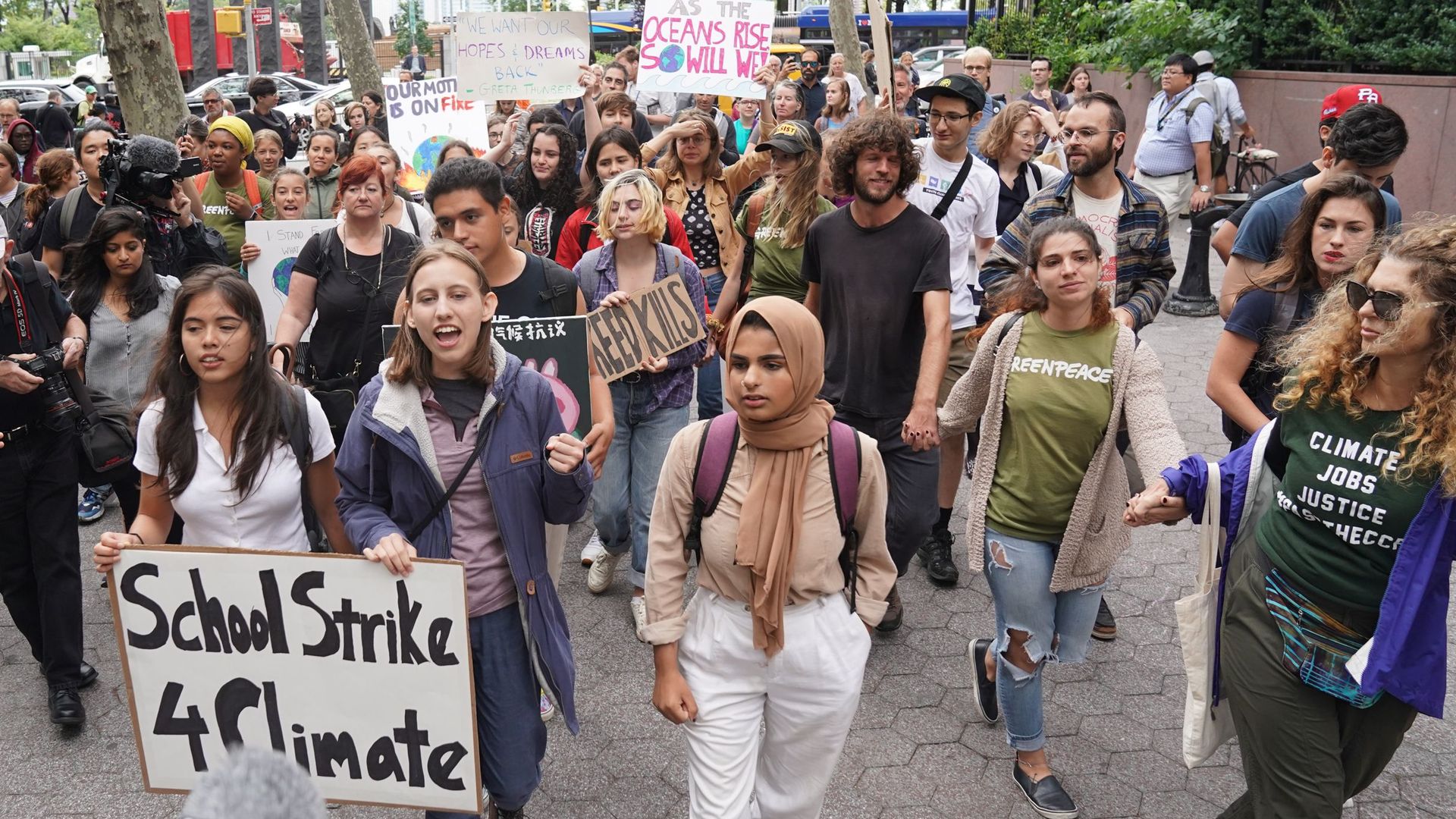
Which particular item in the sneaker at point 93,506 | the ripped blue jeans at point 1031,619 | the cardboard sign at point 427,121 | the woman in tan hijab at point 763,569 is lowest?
the sneaker at point 93,506

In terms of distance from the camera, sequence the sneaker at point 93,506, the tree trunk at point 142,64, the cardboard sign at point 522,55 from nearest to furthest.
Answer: the sneaker at point 93,506 < the cardboard sign at point 522,55 < the tree trunk at point 142,64

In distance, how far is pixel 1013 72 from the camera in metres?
22.3

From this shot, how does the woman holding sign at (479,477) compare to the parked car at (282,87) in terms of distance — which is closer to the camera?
the woman holding sign at (479,477)

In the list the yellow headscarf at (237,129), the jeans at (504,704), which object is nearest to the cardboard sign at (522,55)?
the yellow headscarf at (237,129)

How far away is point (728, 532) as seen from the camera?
3.04m

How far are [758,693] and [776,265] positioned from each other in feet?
9.36

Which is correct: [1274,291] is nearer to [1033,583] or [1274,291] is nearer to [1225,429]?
[1225,429]

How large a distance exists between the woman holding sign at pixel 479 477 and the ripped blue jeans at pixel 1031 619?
1.45 meters

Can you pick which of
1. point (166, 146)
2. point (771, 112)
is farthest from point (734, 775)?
point (771, 112)

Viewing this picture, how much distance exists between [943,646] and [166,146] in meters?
4.32

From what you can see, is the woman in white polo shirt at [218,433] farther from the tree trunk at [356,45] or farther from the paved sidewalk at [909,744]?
the tree trunk at [356,45]

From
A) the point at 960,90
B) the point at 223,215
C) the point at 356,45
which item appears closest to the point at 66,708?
the point at 223,215

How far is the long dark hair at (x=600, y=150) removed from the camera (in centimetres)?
610

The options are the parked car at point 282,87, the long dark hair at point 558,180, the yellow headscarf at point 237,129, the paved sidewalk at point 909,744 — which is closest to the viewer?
the paved sidewalk at point 909,744
